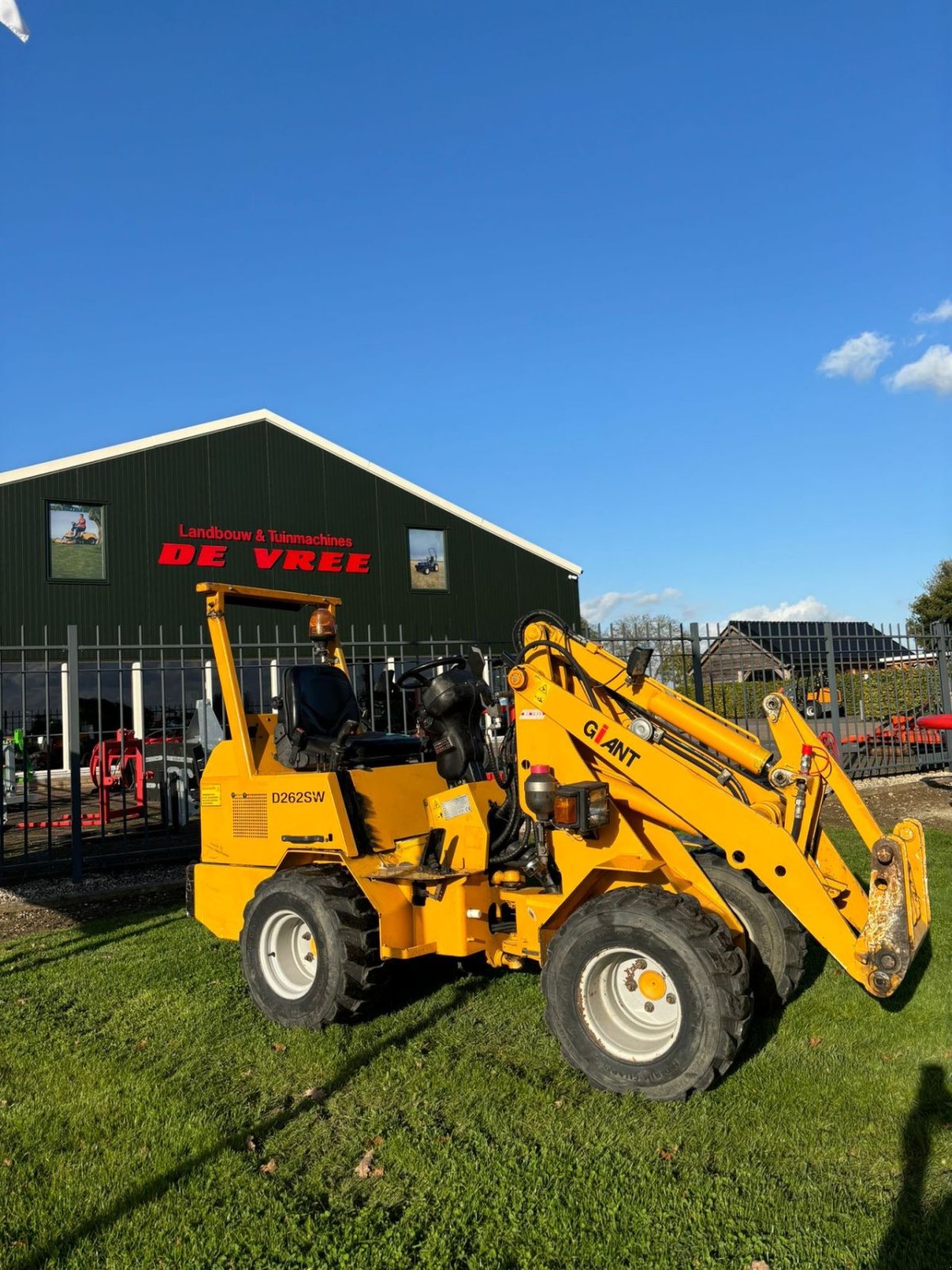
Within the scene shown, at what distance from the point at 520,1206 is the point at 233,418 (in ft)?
76.3

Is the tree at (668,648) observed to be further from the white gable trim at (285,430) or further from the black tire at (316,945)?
the white gable trim at (285,430)

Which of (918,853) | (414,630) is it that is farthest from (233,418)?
(918,853)

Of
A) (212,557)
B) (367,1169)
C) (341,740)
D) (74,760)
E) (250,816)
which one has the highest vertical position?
(212,557)

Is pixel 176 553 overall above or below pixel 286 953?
above

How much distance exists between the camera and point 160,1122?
13.5ft

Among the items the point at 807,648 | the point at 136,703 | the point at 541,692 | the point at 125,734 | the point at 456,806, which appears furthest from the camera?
the point at 136,703

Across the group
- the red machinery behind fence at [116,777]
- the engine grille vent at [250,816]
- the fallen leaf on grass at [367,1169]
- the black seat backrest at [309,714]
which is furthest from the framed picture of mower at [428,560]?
the fallen leaf on grass at [367,1169]

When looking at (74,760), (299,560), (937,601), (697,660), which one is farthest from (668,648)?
(937,601)

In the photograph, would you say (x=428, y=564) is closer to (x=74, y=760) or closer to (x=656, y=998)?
(x=74, y=760)

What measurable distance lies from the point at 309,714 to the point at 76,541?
18.5m

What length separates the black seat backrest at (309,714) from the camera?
5754 mm

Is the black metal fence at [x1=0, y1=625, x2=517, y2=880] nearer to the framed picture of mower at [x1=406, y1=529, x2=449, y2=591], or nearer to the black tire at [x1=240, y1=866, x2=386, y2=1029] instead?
the black tire at [x1=240, y1=866, x2=386, y2=1029]

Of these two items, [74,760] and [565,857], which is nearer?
[565,857]

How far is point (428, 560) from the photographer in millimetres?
27141
